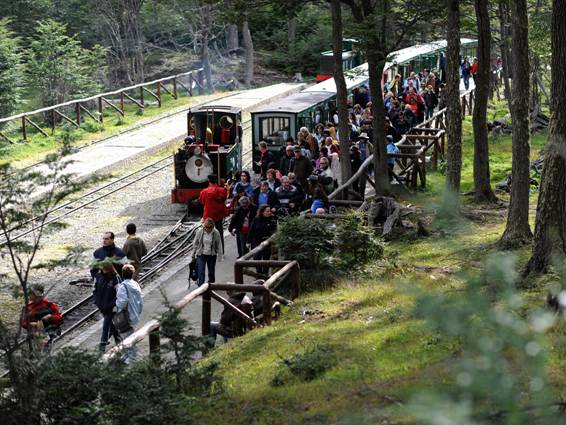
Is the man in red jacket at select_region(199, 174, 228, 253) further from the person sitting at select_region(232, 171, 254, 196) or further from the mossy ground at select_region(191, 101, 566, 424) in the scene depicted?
the mossy ground at select_region(191, 101, 566, 424)

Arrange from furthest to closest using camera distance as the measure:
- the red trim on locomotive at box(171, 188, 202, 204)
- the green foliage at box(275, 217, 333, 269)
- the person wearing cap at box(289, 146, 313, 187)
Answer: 1. the red trim on locomotive at box(171, 188, 202, 204)
2. the person wearing cap at box(289, 146, 313, 187)
3. the green foliage at box(275, 217, 333, 269)

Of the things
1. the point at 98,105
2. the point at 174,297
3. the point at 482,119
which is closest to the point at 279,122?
the point at 482,119

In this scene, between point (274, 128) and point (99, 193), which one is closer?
point (99, 193)

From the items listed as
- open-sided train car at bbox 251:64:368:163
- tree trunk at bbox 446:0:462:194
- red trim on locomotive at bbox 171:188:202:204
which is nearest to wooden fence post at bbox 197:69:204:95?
open-sided train car at bbox 251:64:368:163

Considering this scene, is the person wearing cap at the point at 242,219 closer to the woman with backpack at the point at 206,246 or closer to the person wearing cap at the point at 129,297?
the woman with backpack at the point at 206,246

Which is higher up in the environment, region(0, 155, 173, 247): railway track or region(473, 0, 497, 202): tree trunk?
region(473, 0, 497, 202): tree trunk

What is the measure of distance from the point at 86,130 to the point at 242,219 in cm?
2100

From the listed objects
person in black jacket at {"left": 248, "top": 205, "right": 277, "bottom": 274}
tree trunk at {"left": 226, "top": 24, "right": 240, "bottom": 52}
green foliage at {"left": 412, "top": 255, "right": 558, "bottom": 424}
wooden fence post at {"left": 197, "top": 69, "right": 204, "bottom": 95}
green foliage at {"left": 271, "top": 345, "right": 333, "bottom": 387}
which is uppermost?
green foliage at {"left": 412, "top": 255, "right": 558, "bottom": 424}

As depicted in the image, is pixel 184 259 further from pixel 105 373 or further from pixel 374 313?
pixel 105 373

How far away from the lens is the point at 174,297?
1683cm

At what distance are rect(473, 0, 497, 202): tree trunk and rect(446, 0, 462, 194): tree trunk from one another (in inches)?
66.9

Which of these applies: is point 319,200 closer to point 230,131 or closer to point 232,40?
point 230,131

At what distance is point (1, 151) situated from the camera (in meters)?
30.6

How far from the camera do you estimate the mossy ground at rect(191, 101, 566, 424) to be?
8562mm
